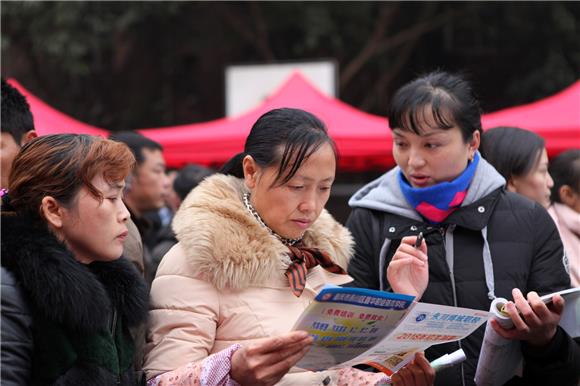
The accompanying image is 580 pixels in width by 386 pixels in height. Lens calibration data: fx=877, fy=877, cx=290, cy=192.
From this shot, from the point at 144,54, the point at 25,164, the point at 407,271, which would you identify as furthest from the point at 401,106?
the point at 144,54

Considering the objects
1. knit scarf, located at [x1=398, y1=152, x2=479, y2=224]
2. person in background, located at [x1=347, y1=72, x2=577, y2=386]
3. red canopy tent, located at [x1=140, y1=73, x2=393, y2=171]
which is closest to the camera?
person in background, located at [x1=347, y1=72, x2=577, y2=386]

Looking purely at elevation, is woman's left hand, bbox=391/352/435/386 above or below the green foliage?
above

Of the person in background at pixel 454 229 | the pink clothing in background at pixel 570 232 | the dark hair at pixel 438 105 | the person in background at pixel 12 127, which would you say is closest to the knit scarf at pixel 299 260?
the person in background at pixel 454 229

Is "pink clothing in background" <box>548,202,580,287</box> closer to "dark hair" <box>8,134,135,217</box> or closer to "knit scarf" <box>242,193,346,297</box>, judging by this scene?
"knit scarf" <box>242,193,346,297</box>

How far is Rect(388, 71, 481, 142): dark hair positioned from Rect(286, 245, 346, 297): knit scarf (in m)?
0.66

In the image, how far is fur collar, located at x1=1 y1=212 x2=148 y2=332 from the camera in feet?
6.81

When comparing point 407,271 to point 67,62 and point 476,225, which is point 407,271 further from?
point 67,62

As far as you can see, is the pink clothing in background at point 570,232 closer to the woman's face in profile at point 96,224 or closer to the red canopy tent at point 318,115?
the woman's face in profile at point 96,224

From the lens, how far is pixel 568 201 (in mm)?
4090

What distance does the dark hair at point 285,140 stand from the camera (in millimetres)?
2485

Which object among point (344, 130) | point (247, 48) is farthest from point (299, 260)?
point (247, 48)

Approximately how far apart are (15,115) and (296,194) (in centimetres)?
117

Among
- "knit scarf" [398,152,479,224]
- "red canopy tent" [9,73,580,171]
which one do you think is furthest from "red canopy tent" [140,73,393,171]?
"knit scarf" [398,152,479,224]

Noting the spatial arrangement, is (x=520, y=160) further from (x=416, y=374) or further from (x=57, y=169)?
(x=57, y=169)
